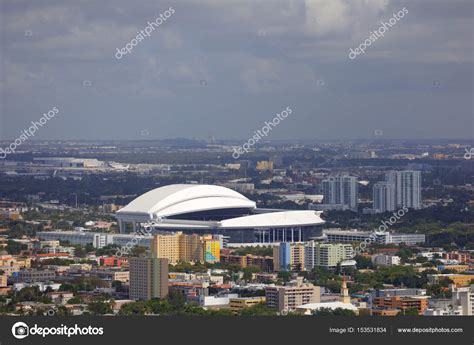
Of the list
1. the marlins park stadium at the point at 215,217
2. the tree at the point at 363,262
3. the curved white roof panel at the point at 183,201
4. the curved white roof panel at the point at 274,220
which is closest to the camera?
the tree at the point at 363,262

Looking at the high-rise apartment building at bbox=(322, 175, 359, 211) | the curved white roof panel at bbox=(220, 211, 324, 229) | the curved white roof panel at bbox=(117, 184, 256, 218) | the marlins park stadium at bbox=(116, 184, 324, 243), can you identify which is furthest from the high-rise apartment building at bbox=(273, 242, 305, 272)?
the high-rise apartment building at bbox=(322, 175, 359, 211)

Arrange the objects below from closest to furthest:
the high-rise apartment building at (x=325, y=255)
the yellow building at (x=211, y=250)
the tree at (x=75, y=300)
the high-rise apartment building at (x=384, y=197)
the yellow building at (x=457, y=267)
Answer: the tree at (x=75, y=300), the yellow building at (x=457, y=267), the high-rise apartment building at (x=325, y=255), the yellow building at (x=211, y=250), the high-rise apartment building at (x=384, y=197)

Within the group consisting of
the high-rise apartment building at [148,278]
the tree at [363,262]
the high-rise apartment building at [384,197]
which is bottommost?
the high-rise apartment building at [148,278]

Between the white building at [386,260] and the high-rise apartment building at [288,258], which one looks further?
the white building at [386,260]

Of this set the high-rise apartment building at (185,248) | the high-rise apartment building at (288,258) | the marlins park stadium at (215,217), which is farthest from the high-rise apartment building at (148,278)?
the marlins park stadium at (215,217)

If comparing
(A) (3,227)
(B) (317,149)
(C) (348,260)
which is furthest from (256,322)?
(B) (317,149)

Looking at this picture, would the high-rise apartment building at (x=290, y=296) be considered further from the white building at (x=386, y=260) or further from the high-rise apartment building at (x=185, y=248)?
the high-rise apartment building at (x=185, y=248)

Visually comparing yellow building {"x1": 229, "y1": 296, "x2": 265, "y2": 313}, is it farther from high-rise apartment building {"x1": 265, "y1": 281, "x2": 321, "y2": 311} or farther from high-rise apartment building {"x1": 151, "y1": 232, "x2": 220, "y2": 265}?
high-rise apartment building {"x1": 151, "y1": 232, "x2": 220, "y2": 265}
